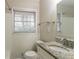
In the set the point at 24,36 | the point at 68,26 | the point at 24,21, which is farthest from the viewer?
the point at 24,21

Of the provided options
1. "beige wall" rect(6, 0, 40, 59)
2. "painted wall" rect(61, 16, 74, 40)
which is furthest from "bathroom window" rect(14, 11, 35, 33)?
"painted wall" rect(61, 16, 74, 40)

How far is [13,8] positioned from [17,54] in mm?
1655

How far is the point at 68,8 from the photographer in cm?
200

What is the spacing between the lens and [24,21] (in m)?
3.80

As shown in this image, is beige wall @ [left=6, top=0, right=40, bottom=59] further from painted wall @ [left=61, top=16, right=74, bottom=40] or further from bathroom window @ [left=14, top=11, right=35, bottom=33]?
painted wall @ [left=61, top=16, right=74, bottom=40]

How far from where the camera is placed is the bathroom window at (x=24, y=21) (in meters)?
3.70

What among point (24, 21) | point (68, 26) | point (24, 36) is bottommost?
point (24, 36)

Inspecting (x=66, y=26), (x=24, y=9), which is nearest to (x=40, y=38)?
(x=24, y=9)

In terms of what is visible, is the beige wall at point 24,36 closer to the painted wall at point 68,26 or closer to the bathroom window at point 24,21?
the bathroom window at point 24,21

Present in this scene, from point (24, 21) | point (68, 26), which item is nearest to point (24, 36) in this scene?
point (24, 21)

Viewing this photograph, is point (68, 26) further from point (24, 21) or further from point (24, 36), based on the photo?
point (24, 21)

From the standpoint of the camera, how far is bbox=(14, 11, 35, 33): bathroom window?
3697mm

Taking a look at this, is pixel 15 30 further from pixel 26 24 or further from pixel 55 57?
pixel 55 57

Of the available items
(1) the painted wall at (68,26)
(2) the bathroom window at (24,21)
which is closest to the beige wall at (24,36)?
(2) the bathroom window at (24,21)
